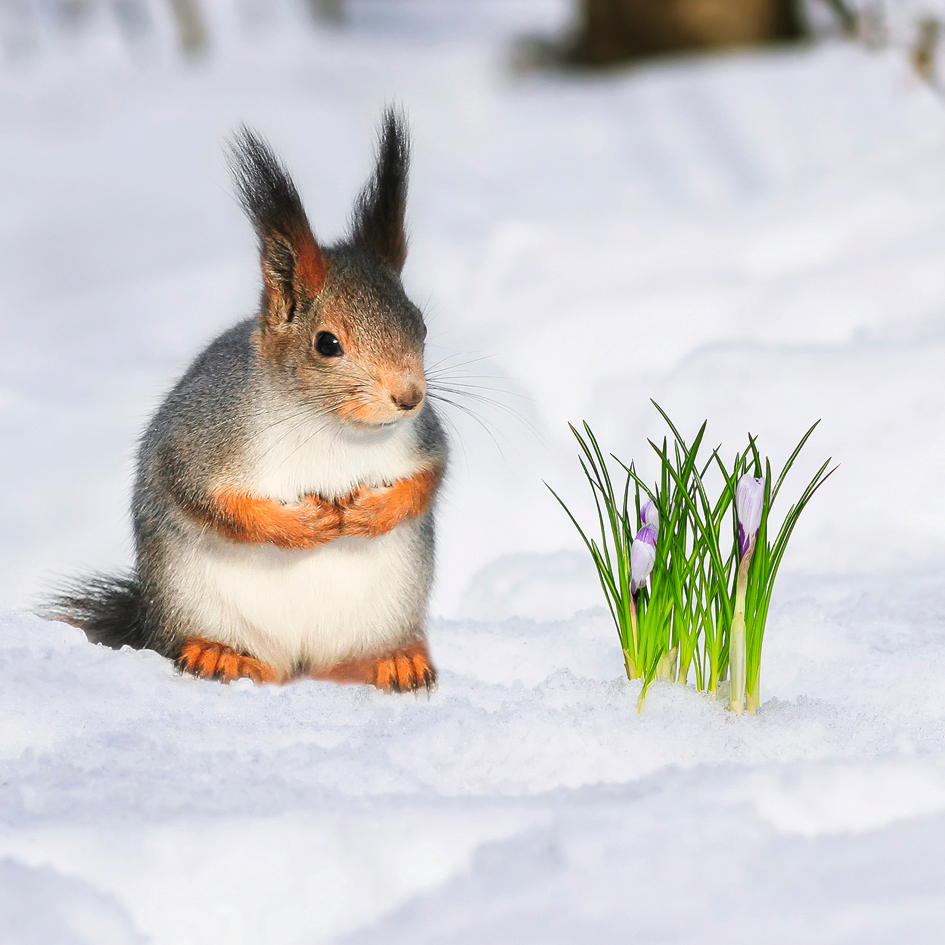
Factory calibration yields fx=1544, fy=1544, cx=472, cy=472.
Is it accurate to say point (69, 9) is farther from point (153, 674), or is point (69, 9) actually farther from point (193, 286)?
point (153, 674)

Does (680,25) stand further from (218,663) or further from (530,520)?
(218,663)

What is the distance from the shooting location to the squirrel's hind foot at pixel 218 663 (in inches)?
135

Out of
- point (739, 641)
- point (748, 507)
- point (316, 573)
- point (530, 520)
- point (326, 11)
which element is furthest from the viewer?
point (326, 11)

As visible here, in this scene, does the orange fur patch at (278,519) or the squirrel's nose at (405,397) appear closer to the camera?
the squirrel's nose at (405,397)

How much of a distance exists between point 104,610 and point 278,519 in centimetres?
84

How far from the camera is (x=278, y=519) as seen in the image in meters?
3.32

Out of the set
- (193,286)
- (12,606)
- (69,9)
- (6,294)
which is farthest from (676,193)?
(69,9)

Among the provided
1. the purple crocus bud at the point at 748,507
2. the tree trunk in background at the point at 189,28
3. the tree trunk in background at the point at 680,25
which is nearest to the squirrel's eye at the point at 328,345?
the purple crocus bud at the point at 748,507

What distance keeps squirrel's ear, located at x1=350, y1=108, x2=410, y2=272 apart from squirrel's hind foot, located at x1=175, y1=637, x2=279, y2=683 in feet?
3.12

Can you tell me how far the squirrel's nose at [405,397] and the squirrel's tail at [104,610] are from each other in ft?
3.45

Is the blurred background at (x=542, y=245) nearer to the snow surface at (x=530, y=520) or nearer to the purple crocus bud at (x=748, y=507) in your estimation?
the snow surface at (x=530, y=520)

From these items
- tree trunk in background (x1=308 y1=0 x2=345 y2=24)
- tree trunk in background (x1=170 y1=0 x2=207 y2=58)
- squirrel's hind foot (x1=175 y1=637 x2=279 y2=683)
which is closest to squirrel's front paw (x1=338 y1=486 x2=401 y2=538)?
squirrel's hind foot (x1=175 y1=637 x2=279 y2=683)

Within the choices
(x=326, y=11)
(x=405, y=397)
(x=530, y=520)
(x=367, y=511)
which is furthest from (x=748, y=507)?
(x=326, y=11)

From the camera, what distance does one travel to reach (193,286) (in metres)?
7.06
